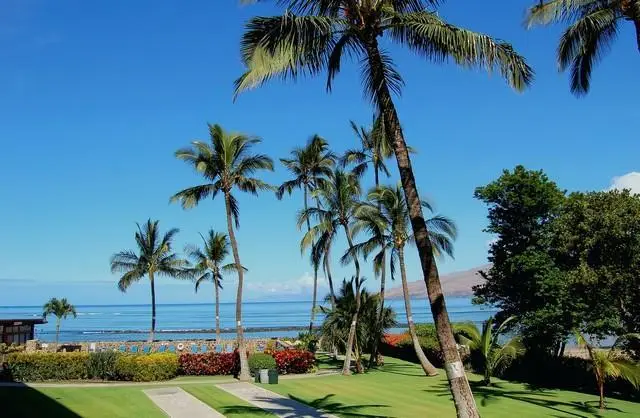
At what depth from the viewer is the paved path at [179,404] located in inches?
609

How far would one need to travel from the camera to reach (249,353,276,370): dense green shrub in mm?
24203

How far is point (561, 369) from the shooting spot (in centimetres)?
2509

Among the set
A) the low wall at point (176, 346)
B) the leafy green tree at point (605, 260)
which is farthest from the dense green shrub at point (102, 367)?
the leafy green tree at point (605, 260)

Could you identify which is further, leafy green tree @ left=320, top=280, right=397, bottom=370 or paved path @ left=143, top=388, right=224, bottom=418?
leafy green tree @ left=320, top=280, right=397, bottom=370

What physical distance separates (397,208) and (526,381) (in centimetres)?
1051

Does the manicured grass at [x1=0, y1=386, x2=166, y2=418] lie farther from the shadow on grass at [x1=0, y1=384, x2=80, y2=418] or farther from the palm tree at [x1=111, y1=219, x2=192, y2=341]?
the palm tree at [x1=111, y1=219, x2=192, y2=341]

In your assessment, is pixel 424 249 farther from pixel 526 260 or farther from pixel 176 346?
pixel 176 346

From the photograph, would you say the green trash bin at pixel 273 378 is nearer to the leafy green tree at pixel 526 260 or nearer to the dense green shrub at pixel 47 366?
the dense green shrub at pixel 47 366

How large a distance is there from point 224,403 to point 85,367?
30.6ft

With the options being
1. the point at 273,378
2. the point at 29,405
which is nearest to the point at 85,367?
the point at 29,405

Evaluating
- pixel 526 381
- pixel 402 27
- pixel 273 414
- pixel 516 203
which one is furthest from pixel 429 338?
pixel 402 27

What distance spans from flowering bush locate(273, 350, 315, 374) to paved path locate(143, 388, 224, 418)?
664cm

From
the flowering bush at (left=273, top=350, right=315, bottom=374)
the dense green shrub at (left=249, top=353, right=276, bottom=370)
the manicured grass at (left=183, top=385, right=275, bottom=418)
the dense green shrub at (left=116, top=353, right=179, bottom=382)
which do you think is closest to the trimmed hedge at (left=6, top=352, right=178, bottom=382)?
the dense green shrub at (left=116, top=353, right=179, bottom=382)

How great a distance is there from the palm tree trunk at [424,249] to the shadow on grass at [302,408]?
627 centimetres
